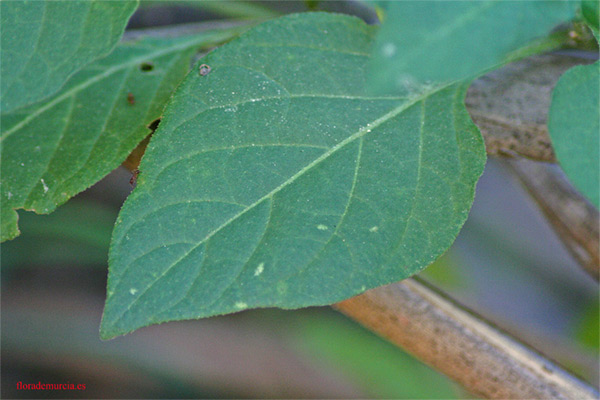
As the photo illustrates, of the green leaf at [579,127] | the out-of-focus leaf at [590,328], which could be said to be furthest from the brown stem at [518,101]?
the out-of-focus leaf at [590,328]

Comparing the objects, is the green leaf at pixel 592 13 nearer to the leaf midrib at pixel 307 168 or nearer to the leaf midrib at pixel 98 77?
the leaf midrib at pixel 307 168

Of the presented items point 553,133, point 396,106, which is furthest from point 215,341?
point 553,133

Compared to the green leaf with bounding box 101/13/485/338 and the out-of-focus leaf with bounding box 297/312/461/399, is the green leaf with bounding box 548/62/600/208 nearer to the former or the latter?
the green leaf with bounding box 101/13/485/338

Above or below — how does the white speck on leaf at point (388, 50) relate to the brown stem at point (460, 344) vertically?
above

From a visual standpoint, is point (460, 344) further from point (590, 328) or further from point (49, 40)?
point (590, 328)

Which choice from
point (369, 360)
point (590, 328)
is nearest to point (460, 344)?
point (369, 360)

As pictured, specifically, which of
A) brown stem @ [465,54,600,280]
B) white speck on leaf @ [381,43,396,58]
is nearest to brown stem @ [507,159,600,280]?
brown stem @ [465,54,600,280]
